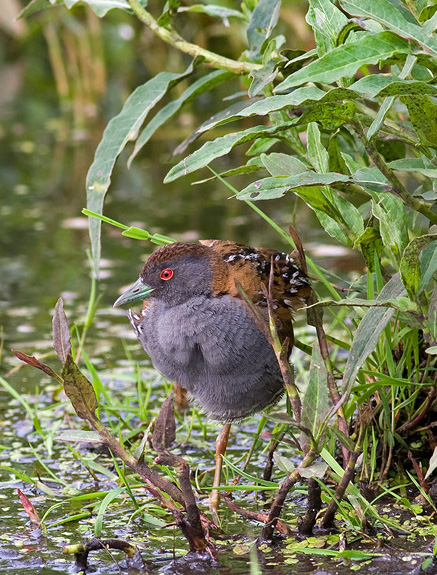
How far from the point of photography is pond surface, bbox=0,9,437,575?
2602 mm

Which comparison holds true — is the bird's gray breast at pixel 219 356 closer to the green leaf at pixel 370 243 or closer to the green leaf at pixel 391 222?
the green leaf at pixel 370 243

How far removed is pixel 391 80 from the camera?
87.8 inches

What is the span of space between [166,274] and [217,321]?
0.28 meters

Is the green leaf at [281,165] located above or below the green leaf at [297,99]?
below

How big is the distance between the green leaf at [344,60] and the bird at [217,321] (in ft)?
2.48

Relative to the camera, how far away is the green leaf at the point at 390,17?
219 cm

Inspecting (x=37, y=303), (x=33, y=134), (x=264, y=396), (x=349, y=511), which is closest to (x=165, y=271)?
(x=264, y=396)

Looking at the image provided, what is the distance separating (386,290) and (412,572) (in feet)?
2.36

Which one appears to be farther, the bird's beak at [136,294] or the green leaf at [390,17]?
the bird's beak at [136,294]

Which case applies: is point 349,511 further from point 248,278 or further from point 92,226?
point 92,226

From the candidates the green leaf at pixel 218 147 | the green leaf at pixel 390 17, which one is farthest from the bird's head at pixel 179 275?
the green leaf at pixel 390 17

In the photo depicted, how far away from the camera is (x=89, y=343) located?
15.3 ft

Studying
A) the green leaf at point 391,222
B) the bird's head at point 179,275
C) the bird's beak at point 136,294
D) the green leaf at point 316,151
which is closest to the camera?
the green leaf at point 391,222

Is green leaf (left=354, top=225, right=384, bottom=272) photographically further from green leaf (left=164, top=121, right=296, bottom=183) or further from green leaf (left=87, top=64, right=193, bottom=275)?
green leaf (left=87, top=64, right=193, bottom=275)
